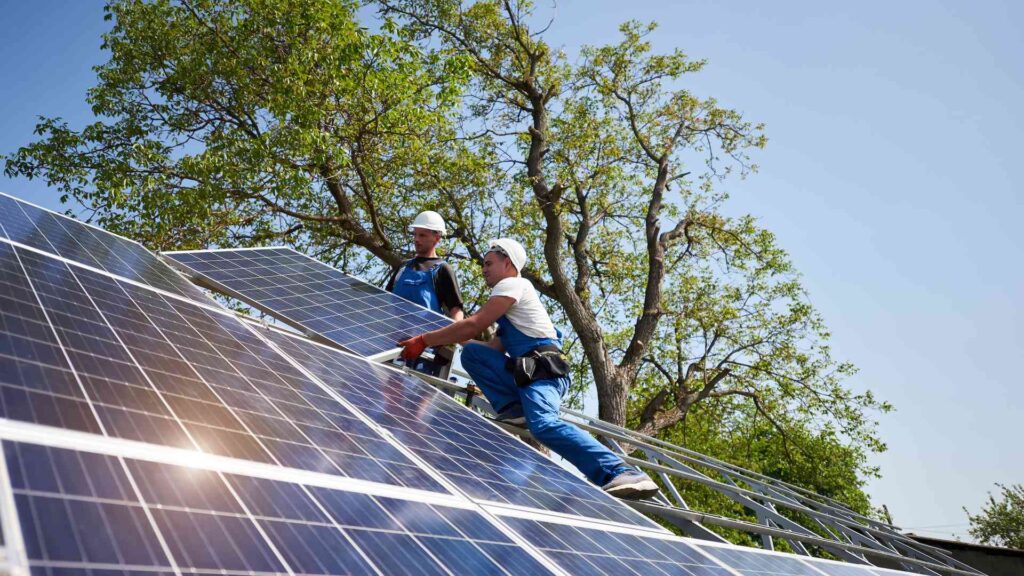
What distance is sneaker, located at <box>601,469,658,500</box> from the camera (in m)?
5.13

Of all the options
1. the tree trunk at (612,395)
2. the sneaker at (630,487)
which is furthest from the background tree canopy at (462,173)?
the sneaker at (630,487)

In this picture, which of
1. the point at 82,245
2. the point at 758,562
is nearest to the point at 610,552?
the point at 758,562

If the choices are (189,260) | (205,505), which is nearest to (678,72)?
(189,260)

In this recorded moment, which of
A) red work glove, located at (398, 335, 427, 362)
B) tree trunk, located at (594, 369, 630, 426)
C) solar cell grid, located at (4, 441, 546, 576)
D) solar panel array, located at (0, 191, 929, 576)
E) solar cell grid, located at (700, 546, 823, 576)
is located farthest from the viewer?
tree trunk, located at (594, 369, 630, 426)

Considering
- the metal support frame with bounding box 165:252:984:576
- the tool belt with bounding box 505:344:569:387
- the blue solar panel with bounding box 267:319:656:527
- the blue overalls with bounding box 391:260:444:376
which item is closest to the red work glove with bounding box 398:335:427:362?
the metal support frame with bounding box 165:252:984:576

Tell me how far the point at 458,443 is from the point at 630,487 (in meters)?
1.55

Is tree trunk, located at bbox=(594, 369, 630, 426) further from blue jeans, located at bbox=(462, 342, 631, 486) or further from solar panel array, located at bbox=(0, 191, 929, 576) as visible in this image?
solar panel array, located at bbox=(0, 191, 929, 576)

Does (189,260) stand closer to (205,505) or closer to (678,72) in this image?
(205,505)

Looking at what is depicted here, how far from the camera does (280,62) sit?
15.4m

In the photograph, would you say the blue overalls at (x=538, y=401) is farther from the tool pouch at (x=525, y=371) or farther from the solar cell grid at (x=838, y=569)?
the solar cell grid at (x=838, y=569)

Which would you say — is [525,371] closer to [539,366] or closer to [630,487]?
[539,366]

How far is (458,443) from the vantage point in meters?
4.33

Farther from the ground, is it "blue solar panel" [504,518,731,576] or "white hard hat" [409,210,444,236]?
"white hard hat" [409,210,444,236]

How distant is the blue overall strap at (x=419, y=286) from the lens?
839 cm
